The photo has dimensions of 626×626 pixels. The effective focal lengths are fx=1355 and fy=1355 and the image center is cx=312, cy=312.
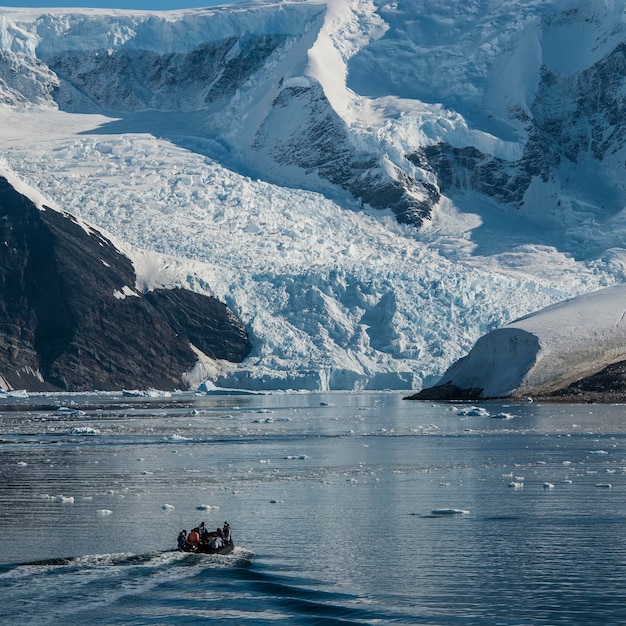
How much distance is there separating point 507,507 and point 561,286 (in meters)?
98.8

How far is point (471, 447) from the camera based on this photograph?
50500 millimetres

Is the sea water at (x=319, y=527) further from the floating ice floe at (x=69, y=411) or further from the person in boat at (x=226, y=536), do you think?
the floating ice floe at (x=69, y=411)

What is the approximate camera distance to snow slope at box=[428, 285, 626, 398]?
85250mm

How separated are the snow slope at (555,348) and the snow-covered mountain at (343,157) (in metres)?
23.5

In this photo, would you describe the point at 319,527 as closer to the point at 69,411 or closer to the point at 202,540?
the point at 202,540

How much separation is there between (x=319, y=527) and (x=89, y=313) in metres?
90.1

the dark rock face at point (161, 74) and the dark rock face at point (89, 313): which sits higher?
the dark rock face at point (161, 74)

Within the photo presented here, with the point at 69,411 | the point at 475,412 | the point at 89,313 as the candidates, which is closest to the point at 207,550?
the point at 475,412

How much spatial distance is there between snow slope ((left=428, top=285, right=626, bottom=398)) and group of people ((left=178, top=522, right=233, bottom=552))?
196 feet

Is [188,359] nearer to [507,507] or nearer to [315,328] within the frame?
[315,328]

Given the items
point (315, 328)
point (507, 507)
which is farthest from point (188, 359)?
point (507, 507)

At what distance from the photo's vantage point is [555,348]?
8494 cm

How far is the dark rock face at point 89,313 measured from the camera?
11506 centimetres

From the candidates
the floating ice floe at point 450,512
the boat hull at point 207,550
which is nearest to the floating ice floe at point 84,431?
the floating ice floe at point 450,512
